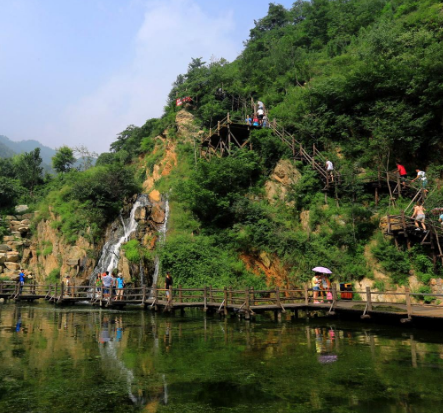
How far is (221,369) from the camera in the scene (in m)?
7.92

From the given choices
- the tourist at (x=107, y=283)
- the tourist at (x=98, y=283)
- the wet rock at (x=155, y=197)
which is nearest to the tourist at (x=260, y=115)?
the wet rock at (x=155, y=197)

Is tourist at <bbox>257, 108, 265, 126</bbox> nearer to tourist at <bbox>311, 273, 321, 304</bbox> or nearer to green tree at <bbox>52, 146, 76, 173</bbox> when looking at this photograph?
tourist at <bbox>311, 273, 321, 304</bbox>

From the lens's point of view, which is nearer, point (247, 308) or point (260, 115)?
point (247, 308)

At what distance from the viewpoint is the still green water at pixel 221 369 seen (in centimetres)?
590

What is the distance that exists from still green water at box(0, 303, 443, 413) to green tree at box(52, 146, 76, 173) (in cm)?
3691

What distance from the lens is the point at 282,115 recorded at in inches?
1070

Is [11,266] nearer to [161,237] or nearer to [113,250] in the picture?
[113,250]

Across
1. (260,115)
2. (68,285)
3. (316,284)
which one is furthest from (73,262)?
(316,284)

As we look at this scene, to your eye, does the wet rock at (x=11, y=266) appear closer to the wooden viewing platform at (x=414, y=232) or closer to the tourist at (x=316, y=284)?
the tourist at (x=316, y=284)

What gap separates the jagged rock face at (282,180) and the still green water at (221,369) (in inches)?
438

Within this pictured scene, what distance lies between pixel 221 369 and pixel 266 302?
10.0 meters

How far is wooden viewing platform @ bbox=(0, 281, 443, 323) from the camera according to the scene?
42.9 ft

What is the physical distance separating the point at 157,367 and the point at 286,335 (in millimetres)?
5628

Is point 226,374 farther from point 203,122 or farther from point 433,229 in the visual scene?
point 203,122
